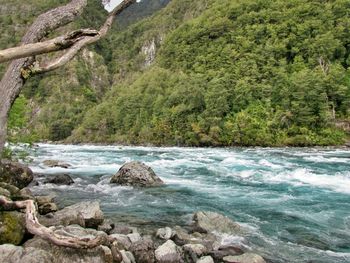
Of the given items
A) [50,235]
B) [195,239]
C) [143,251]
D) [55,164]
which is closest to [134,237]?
[143,251]

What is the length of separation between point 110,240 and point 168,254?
1.67 m

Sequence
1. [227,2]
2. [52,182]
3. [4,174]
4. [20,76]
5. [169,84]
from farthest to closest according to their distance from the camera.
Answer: [227,2] → [169,84] → [52,182] → [4,174] → [20,76]

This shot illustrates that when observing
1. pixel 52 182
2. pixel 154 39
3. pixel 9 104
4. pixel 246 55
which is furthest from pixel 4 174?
pixel 154 39

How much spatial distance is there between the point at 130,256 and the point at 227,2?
126610mm

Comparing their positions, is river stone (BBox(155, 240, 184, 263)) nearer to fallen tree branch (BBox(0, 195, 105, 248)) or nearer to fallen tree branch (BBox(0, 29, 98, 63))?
fallen tree branch (BBox(0, 195, 105, 248))

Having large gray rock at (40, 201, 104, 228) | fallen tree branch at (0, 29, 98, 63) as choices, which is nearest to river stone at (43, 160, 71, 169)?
large gray rock at (40, 201, 104, 228)

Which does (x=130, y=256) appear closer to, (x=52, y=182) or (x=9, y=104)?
(x=9, y=104)

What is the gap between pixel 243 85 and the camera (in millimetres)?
78000

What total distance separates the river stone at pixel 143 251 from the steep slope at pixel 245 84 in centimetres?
5457

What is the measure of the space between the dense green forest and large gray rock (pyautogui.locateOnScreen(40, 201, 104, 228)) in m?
50.2

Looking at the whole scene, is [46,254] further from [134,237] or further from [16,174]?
[16,174]

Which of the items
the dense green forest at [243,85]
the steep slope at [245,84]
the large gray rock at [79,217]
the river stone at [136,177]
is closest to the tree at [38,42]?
the large gray rock at [79,217]

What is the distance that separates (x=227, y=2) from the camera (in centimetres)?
12594

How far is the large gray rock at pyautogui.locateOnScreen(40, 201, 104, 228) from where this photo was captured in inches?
421
